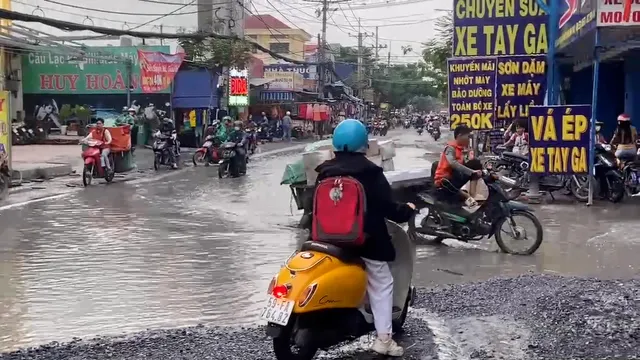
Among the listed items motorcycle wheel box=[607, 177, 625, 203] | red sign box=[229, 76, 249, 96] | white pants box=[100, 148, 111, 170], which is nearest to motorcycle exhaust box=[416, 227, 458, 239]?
motorcycle wheel box=[607, 177, 625, 203]

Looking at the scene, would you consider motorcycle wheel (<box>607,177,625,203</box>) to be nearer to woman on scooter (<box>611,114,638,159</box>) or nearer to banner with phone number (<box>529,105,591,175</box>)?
banner with phone number (<box>529,105,591,175</box>)

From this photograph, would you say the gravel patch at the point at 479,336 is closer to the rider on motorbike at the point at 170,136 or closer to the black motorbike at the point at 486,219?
the black motorbike at the point at 486,219

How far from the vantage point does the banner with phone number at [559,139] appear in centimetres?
1446

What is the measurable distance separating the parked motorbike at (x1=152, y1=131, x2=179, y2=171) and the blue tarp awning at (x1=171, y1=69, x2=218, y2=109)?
12.6 m

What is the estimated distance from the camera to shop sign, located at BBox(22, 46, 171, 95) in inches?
1427

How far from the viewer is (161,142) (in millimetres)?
24094

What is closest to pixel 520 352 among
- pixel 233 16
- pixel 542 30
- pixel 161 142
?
pixel 542 30

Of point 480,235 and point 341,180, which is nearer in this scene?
point 341,180

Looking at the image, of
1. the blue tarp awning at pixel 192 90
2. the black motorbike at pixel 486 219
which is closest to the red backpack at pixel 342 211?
the black motorbike at pixel 486 219

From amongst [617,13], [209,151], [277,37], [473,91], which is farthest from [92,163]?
[277,37]

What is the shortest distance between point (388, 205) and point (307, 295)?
77 centimetres

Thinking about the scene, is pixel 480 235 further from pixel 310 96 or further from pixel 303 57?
pixel 303 57

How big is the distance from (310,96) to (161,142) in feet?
112

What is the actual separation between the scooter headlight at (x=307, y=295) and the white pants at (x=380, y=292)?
52cm
